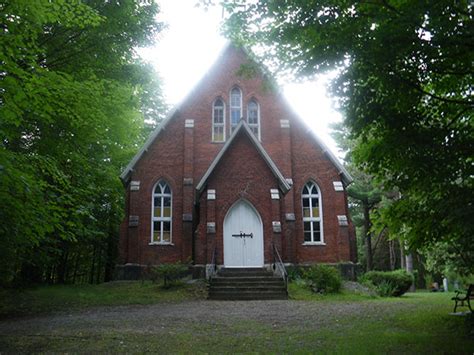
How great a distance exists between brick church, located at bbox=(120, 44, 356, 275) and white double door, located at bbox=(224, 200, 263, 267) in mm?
44

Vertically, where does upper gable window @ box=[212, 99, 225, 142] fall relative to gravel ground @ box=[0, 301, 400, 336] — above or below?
above

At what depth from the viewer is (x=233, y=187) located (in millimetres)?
18859

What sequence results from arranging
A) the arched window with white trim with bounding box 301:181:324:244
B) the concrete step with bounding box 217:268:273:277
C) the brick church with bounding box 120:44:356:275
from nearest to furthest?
the concrete step with bounding box 217:268:273:277, the brick church with bounding box 120:44:356:275, the arched window with white trim with bounding box 301:181:324:244

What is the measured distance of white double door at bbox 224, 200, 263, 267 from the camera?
1916 centimetres

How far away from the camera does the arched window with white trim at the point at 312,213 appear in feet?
69.8

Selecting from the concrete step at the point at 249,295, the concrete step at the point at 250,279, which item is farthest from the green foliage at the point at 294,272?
the concrete step at the point at 249,295

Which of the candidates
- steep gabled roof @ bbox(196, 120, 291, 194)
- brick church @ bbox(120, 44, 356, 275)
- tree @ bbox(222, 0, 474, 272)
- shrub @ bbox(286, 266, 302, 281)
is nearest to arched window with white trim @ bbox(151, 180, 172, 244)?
brick church @ bbox(120, 44, 356, 275)

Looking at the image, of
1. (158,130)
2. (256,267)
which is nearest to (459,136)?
(256,267)

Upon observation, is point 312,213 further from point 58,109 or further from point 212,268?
point 58,109

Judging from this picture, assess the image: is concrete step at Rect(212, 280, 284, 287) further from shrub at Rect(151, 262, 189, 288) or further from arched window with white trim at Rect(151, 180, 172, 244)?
arched window with white trim at Rect(151, 180, 172, 244)

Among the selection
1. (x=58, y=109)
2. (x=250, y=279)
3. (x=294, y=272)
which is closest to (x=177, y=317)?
(x=58, y=109)

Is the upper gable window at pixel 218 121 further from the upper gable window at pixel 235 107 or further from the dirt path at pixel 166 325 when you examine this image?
the dirt path at pixel 166 325

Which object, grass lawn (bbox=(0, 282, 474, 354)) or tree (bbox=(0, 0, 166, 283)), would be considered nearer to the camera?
grass lawn (bbox=(0, 282, 474, 354))

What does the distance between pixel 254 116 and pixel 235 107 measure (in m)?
1.11
